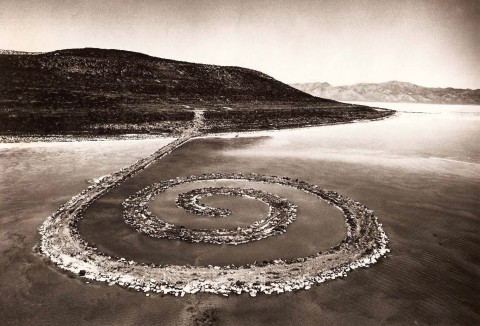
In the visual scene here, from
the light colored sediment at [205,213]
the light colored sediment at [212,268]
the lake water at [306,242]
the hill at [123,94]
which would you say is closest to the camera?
the lake water at [306,242]

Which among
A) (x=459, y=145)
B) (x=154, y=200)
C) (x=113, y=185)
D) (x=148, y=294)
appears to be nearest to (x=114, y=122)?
(x=113, y=185)

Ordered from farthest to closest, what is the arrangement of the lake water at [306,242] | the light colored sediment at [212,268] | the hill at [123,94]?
the hill at [123,94], the light colored sediment at [212,268], the lake water at [306,242]

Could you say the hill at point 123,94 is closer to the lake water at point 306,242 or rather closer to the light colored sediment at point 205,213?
the lake water at point 306,242

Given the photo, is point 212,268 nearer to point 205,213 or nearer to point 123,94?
point 205,213

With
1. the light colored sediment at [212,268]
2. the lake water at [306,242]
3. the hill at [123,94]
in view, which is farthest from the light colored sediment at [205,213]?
the hill at [123,94]

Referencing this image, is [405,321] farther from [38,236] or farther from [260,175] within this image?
[260,175]

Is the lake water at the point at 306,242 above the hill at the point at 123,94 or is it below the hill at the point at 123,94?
below
